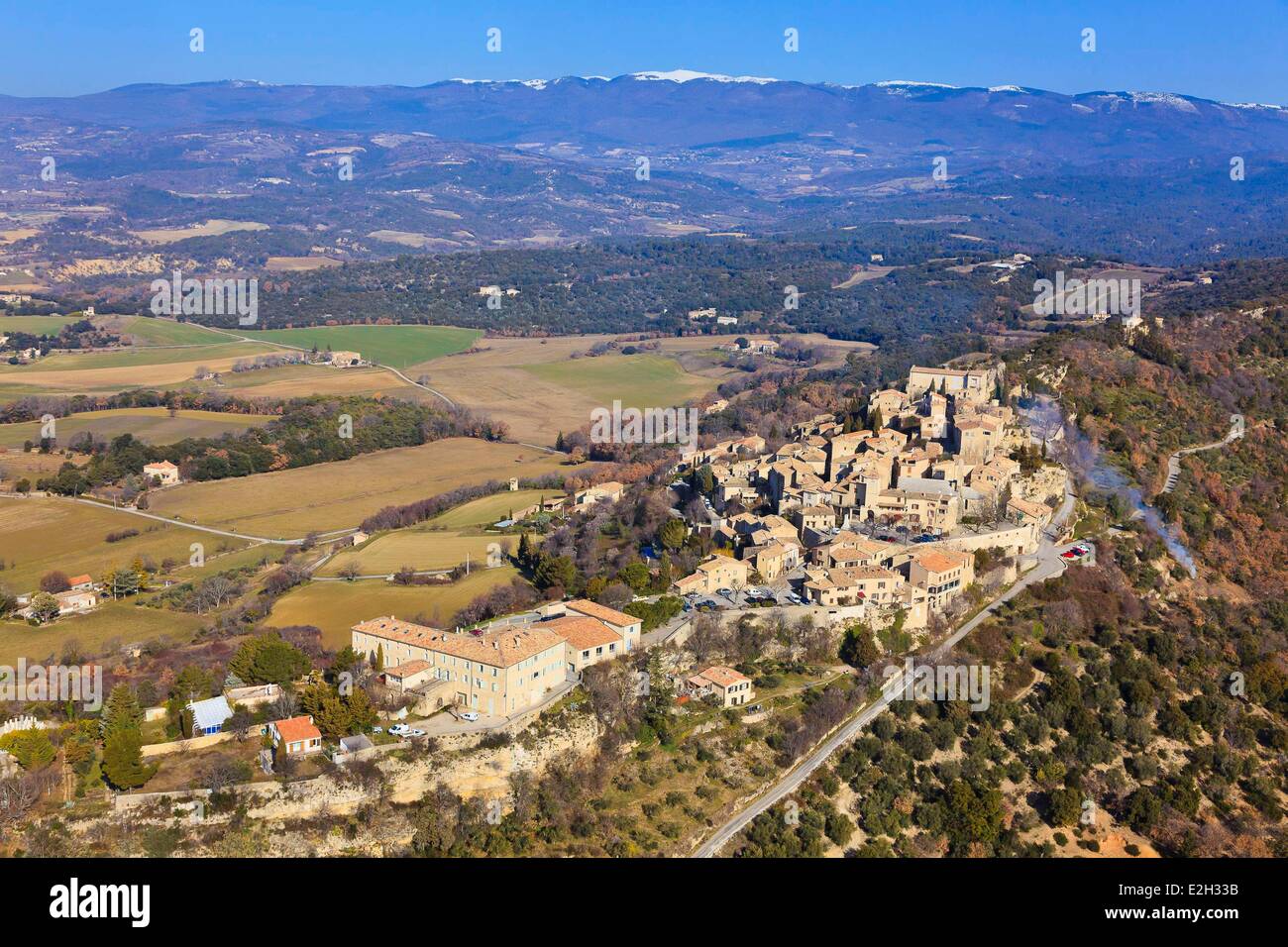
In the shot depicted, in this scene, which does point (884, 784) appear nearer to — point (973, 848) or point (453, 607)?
point (973, 848)

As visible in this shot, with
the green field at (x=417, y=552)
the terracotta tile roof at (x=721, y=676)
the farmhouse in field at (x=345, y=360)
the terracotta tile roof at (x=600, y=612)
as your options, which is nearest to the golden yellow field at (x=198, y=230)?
the farmhouse in field at (x=345, y=360)

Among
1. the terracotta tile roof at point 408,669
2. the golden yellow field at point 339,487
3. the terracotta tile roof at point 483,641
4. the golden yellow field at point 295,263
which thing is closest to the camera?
the terracotta tile roof at point 483,641

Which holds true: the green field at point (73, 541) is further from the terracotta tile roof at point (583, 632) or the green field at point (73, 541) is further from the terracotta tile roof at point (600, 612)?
the terracotta tile roof at point (583, 632)

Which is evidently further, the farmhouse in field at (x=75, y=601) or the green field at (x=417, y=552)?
the green field at (x=417, y=552)

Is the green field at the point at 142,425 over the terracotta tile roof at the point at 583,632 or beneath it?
over

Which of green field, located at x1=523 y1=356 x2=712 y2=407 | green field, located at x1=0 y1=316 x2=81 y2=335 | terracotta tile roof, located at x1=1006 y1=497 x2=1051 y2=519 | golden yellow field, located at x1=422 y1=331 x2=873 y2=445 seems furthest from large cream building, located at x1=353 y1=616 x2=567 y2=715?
green field, located at x1=0 y1=316 x2=81 y2=335

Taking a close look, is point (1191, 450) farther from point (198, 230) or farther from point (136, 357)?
point (198, 230)

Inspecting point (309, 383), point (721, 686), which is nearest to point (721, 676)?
point (721, 686)

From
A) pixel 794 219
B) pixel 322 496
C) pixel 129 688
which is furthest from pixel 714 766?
pixel 794 219
